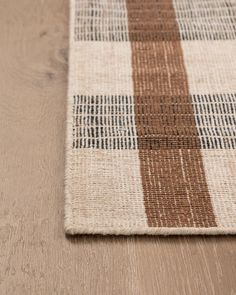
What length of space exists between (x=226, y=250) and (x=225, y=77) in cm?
38

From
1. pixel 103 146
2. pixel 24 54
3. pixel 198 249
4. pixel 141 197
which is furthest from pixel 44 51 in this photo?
pixel 198 249

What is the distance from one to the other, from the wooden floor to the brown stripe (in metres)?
0.05

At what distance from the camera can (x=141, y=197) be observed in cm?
74

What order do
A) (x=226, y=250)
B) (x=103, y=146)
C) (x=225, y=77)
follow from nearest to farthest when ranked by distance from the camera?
1. (x=226, y=250)
2. (x=103, y=146)
3. (x=225, y=77)

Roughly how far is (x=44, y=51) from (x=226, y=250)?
0.57m

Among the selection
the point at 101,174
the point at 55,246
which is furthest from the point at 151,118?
the point at 55,246

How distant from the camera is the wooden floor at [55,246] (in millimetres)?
660

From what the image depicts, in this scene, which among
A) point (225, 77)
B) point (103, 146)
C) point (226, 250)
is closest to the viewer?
point (226, 250)

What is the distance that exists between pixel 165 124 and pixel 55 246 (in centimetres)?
31

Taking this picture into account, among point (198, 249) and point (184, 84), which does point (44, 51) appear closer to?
point (184, 84)

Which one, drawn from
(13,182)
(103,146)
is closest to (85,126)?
(103,146)

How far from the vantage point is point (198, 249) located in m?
0.70

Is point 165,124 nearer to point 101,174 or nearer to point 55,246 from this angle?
point 101,174

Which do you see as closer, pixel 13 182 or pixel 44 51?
pixel 13 182
